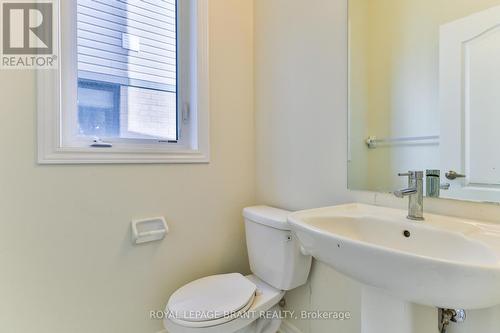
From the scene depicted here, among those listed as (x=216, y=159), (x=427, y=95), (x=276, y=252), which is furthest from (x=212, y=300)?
(x=427, y=95)

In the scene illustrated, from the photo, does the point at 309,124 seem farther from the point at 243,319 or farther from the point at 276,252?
the point at 243,319

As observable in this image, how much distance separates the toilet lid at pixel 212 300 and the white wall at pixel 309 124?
0.36 metres

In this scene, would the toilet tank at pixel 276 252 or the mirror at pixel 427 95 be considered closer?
the mirror at pixel 427 95

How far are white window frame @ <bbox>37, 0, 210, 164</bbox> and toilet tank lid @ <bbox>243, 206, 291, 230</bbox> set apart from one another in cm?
39

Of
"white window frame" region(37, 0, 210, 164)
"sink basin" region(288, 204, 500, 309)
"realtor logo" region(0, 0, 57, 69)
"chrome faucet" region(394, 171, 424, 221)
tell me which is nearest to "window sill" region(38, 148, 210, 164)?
"white window frame" region(37, 0, 210, 164)

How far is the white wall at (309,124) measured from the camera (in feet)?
3.69

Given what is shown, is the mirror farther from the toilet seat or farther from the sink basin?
the toilet seat

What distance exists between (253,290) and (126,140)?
A: 0.96 m

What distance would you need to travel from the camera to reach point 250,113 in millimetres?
1643

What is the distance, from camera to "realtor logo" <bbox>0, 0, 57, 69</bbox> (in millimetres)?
1032

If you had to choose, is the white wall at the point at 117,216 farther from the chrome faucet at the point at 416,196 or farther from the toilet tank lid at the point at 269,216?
the chrome faucet at the point at 416,196

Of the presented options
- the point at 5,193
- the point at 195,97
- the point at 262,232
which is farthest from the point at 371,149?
the point at 5,193

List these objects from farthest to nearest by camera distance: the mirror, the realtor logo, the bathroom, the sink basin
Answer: the realtor logo, the bathroom, the mirror, the sink basin

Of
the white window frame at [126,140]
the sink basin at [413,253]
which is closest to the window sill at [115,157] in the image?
the white window frame at [126,140]
